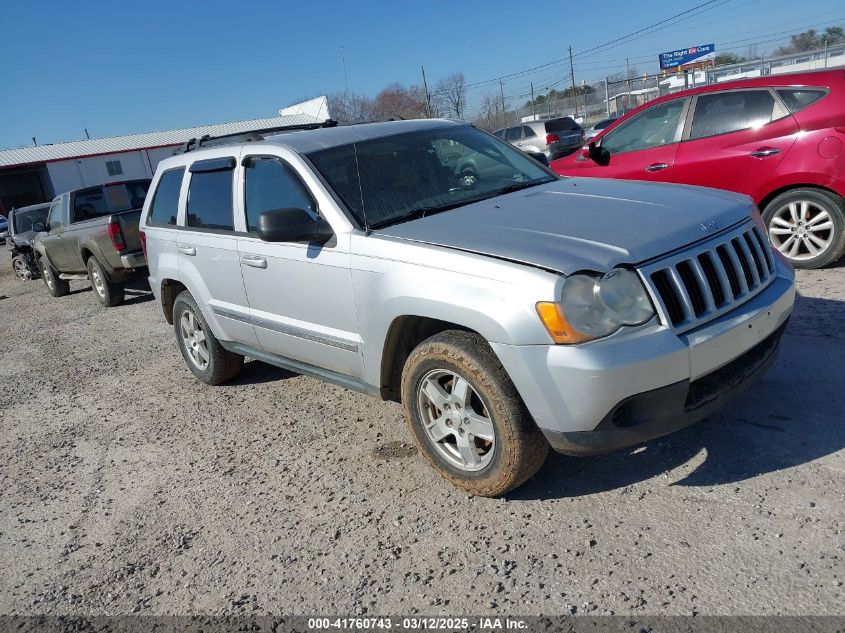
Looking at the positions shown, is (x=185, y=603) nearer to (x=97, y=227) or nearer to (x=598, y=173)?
(x=598, y=173)

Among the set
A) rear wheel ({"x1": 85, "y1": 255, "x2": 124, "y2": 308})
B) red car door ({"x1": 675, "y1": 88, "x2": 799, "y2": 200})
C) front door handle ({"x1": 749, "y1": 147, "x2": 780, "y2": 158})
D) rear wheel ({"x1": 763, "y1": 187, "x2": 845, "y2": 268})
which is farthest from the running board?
rear wheel ({"x1": 85, "y1": 255, "x2": 124, "y2": 308})

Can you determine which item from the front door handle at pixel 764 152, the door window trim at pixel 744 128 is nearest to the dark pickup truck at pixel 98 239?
the door window trim at pixel 744 128

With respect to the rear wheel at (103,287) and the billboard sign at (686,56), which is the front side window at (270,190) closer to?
the rear wheel at (103,287)

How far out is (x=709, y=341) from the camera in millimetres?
2873

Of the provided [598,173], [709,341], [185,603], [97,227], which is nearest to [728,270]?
[709,341]

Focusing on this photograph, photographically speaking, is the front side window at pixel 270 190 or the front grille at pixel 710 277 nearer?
the front grille at pixel 710 277

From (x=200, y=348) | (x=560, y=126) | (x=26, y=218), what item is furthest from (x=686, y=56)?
(x=200, y=348)

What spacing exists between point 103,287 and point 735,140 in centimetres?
867

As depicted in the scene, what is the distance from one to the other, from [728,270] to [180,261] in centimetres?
382

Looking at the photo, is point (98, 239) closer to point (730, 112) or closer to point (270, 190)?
point (270, 190)

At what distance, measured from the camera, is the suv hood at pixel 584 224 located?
2.91m

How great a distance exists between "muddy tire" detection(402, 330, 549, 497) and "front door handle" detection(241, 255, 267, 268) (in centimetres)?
130

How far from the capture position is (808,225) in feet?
20.1

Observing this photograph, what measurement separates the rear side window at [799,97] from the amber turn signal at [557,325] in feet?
15.3
